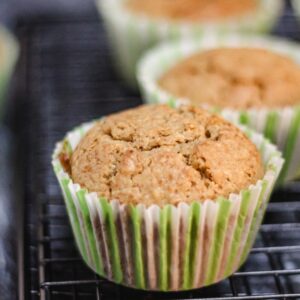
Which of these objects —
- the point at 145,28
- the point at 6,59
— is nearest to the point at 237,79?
the point at 145,28

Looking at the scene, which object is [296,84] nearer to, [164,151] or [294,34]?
[164,151]

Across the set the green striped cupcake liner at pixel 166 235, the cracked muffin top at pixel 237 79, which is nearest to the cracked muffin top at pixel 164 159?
the green striped cupcake liner at pixel 166 235

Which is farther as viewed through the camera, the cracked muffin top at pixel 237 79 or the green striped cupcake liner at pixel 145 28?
the green striped cupcake liner at pixel 145 28

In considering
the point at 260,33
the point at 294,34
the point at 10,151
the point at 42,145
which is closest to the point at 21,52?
the point at 10,151

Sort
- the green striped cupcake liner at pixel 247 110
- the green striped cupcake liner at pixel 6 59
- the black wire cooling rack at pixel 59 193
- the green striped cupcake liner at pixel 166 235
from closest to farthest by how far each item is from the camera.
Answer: the green striped cupcake liner at pixel 166 235 < the black wire cooling rack at pixel 59 193 < the green striped cupcake liner at pixel 247 110 < the green striped cupcake liner at pixel 6 59

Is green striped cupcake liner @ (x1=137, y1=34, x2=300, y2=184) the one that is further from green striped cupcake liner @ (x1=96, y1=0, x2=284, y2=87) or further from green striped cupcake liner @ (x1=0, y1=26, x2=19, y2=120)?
green striped cupcake liner @ (x1=0, y1=26, x2=19, y2=120)

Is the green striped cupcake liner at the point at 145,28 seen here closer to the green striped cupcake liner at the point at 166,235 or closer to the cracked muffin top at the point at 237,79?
the cracked muffin top at the point at 237,79

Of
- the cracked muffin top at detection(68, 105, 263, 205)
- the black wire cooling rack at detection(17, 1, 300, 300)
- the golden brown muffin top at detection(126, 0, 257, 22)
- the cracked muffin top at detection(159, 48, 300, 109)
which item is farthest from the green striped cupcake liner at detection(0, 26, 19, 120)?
the cracked muffin top at detection(68, 105, 263, 205)
